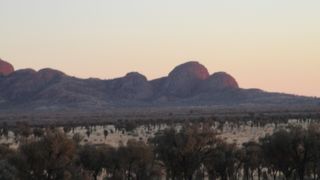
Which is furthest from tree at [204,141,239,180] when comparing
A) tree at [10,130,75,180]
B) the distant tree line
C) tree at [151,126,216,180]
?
tree at [10,130,75,180]

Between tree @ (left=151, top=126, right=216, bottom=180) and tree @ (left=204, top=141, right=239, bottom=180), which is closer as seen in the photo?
tree @ (left=151, top=126, right=216, bottom=180)

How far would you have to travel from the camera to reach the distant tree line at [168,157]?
4991cm

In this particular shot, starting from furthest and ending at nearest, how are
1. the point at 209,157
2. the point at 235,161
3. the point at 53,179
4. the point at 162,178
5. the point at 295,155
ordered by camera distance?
the point at 162,178 < the point at 235,161 < the point at 209,157 < the point at 295,155 < the point at 53,179

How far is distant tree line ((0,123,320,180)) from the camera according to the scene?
49.9 m

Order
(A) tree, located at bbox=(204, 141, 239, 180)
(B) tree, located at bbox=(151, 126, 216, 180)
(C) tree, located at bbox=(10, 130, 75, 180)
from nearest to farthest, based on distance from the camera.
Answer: (C) tree, located at bbox=(10, 130, 75, 180) < (B) tree, located at bbox=(151, 126, 216, 180) < (A) tree, located at bbox=(204, 141, 239, 180)

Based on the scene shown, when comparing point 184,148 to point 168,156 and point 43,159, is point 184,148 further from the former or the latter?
point 43,159

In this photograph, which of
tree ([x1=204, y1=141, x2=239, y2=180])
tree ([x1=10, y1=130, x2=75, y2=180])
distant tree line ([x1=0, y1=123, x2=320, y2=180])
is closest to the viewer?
tree ([x1=10, y1=130, x2=75, y2=180])

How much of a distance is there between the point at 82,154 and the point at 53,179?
1107cm

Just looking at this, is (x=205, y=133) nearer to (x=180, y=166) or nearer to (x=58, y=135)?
(x=180, y=166)

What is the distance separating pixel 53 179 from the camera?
49.9m

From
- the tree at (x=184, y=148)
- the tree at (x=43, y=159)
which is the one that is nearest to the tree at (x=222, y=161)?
the tree at (x=184, y=148)

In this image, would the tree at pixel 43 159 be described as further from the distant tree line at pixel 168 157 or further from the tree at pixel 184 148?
the tree at pixel 184 148

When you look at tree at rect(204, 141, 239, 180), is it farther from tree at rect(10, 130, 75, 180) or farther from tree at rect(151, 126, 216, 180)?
tree at rect(10, 130, 75, 180)

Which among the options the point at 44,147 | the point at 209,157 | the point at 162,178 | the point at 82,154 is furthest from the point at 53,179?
the point at 162,178
